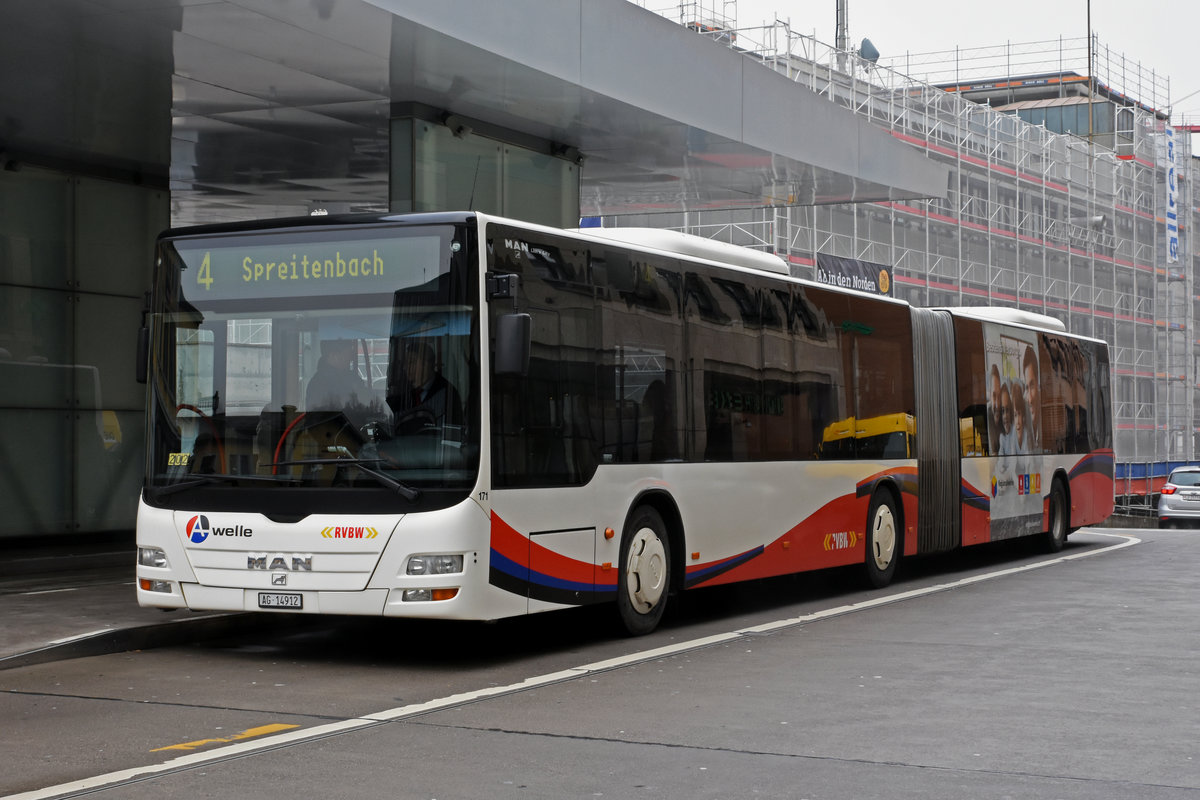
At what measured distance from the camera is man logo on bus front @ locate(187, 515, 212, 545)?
10.2m

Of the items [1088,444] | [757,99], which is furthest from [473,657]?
[1088,444]

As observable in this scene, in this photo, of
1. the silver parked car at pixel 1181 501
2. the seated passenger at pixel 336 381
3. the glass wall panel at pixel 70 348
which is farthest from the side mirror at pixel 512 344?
the silver parked car at pixel 1181 501

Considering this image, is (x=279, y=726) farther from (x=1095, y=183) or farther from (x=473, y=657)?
(x=1095, y=183)

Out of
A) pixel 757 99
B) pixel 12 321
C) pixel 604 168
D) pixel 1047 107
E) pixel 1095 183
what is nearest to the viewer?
pixel 12 321

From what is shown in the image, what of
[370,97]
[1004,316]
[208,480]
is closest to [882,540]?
[1004,316]

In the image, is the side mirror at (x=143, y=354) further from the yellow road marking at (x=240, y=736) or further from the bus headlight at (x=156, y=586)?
the yellow road marking at (x=240, y=736)

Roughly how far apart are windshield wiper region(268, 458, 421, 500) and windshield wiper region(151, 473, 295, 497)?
0.10 m

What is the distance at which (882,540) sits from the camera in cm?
1609

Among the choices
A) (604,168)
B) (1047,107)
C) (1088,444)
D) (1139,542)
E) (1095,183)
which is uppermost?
(1047,107)

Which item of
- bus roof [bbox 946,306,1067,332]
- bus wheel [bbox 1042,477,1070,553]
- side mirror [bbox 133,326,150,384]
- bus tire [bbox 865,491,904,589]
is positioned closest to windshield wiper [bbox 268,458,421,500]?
side mirror [bbox 133,326,150,384]

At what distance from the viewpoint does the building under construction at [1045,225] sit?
41.7 meters

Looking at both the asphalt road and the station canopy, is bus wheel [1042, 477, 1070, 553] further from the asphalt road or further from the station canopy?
the asphalt road

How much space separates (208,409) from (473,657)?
2360 millimetres

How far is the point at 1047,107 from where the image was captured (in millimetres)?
69188
